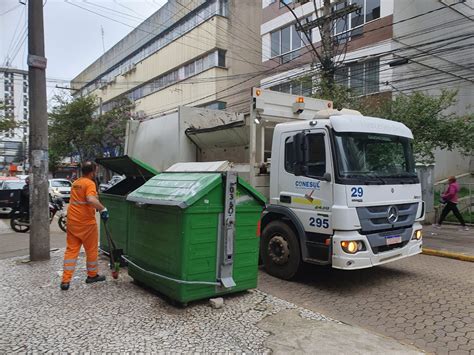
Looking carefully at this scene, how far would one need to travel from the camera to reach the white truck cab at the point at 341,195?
4.97 metres

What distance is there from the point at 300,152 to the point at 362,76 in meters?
13.9

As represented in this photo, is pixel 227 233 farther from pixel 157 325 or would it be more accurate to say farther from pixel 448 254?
Answer: pixel 448 254

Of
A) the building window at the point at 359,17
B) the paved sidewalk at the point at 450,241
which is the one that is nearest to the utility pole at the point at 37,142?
the paved sidewalk at the point at 450,241

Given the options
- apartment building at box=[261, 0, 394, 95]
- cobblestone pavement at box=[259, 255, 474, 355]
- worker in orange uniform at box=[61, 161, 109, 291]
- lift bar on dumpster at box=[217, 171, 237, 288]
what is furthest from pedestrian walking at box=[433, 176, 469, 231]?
worker in orange uniform at box=[61, 161, 109, 291]

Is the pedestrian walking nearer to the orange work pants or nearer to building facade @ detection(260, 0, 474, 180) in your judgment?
building facade @ detection(260, 0, 474, 180)

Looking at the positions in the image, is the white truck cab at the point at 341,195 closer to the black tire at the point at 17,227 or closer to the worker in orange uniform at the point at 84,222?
the worker in orange uniform at the point at 84,222

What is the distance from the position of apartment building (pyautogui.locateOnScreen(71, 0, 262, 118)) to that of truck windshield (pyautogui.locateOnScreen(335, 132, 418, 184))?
2056cm

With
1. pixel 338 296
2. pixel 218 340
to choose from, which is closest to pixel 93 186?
pixel 218 340

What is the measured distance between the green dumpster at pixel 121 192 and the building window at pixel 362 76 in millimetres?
12718

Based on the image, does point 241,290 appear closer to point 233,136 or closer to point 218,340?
point 218,340

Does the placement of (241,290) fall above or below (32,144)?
below

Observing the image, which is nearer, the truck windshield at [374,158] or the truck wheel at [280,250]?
the truck windshield at [374,158]

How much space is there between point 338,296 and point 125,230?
336 cm

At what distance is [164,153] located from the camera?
25.9 feet
